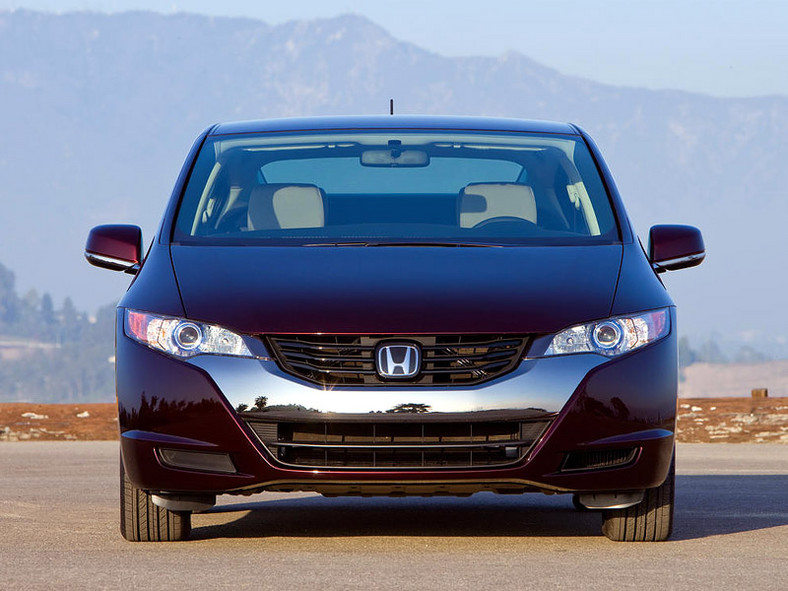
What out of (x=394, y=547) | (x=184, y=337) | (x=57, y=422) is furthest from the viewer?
(x=57, y=422)

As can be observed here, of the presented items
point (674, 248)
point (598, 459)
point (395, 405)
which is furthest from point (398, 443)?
point (674, 248)

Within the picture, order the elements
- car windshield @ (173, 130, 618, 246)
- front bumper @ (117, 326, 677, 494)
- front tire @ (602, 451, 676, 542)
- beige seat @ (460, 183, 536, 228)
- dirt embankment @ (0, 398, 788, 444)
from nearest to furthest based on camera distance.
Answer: front bumper @ (117, 326, 677, 494), front tire @ (602, 451, 676, 542), car windshield @ (173, 130, 618, 246), beige seat @ (460, 183, 536, 228), dirt embankment @ (0, 398, 788, 444)

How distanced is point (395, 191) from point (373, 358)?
5.99 feet

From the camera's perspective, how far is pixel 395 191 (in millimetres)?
7992

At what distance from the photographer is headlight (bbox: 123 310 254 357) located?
6.42 metres

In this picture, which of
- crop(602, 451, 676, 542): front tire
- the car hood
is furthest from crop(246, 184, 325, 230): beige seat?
crop(602, 451, 676, 542): front tire

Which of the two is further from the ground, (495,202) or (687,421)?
(495,202)

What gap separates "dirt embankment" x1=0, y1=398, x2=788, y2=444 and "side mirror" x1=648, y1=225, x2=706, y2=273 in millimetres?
11250

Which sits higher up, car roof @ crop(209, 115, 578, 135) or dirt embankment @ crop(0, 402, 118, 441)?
car roof @ crop(209, 115, 578, 135)

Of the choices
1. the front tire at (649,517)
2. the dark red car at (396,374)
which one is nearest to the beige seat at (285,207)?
the dark red car at (396,374)

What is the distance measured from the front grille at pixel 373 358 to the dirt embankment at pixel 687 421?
1266 cm

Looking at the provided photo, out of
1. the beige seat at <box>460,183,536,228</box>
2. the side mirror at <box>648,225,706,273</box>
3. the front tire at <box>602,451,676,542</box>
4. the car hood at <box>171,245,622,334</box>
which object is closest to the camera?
the car hood at <box>171,245,622,334</box>

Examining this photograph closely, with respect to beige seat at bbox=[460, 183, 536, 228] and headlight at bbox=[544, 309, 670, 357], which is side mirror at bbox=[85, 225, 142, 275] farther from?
headlight at bbox=[544, 309, 670, 357]

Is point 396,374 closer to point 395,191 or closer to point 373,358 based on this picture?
point 373,358
